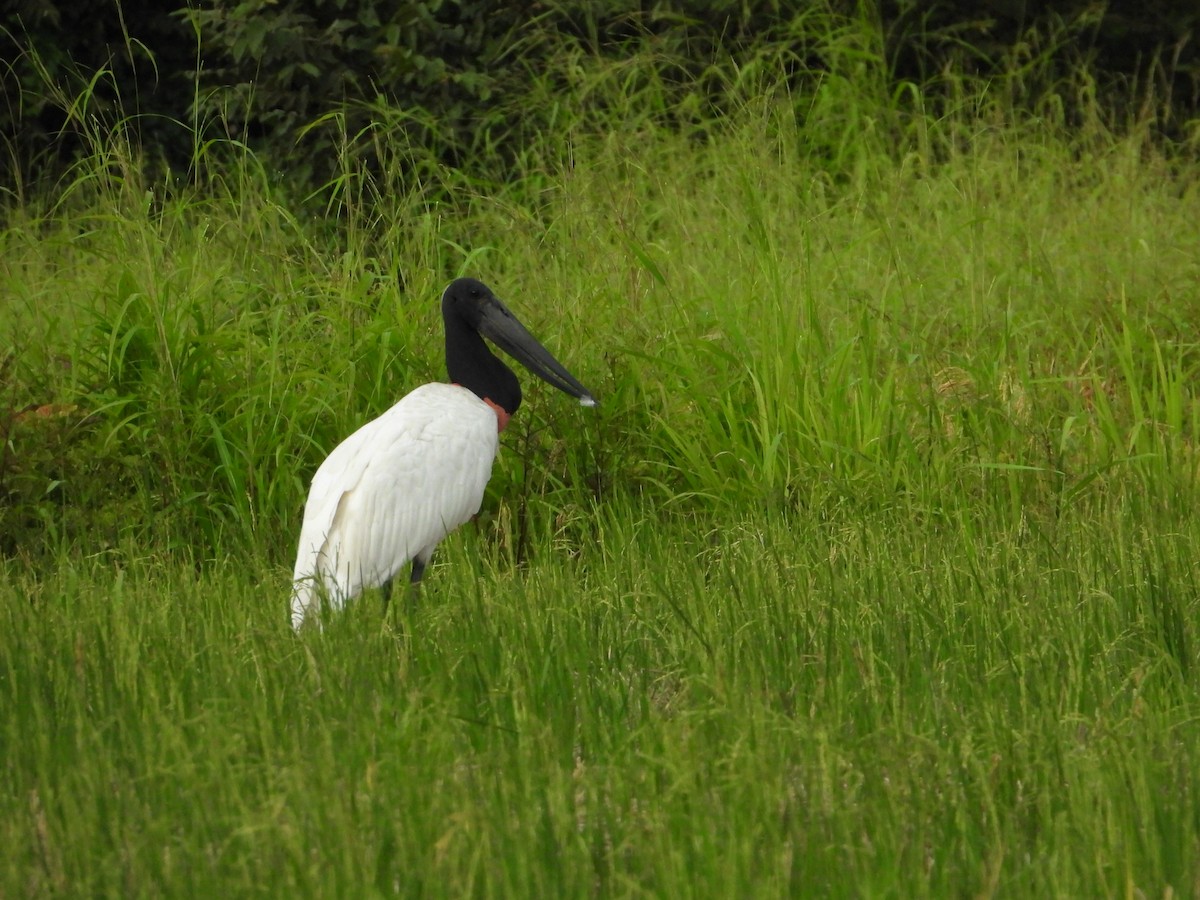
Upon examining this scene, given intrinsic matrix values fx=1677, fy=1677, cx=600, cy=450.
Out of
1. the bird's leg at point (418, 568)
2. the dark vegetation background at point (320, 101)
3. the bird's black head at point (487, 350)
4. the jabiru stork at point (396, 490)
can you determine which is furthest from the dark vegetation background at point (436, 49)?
the bird's leg at point (418, 568)

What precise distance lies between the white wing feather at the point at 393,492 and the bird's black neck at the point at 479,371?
29 centimetres

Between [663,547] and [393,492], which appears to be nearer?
[393,492]

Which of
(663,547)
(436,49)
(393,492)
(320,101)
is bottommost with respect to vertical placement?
(663,547)

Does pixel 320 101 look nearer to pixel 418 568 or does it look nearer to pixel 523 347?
pixel 523 347

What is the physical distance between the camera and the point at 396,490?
14.1 feet

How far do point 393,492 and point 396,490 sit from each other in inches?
0.4

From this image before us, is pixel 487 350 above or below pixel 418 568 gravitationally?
above

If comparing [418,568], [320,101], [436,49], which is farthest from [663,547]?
[436,49]

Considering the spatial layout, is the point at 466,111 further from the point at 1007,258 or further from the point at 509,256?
the point at 1007,258

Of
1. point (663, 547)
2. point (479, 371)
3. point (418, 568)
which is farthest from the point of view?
point (479, 371)

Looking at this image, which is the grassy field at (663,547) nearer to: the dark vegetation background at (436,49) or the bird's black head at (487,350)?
the bird's black head at (487,350)

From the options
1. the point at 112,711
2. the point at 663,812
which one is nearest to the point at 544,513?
the point at 112,711

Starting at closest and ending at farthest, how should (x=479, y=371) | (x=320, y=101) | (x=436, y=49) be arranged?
(x=479, y=371) < (x=320, y=101) < (x=436, y=49)

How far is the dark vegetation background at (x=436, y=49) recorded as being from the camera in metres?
7.84
